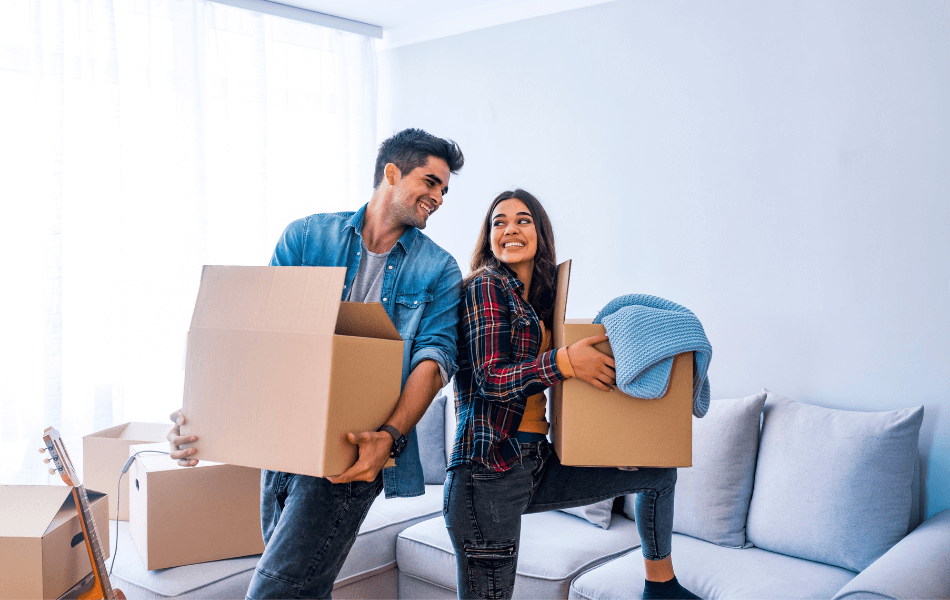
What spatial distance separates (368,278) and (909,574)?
132 cm

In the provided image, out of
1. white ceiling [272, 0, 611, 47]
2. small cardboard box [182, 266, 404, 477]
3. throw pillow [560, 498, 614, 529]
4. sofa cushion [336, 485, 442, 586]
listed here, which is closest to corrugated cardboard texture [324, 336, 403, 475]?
small cardboard box [182, 266, 404, 477]

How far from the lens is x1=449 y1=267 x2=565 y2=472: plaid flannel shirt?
5.06 feet

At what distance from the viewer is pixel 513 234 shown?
175 centimetres

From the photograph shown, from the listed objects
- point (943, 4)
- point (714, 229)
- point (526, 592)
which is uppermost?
point (943, 4)

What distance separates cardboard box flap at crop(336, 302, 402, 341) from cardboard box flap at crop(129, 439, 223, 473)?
86 centimetres

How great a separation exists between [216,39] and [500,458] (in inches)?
88.2

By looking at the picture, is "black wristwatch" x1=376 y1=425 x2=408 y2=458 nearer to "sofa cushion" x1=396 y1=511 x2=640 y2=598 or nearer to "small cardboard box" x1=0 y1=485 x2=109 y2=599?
"small cardboard box" x1=0 y1=485 x2=109 y2=599

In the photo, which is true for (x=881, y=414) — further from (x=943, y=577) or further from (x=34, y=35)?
(x=34, y=35)

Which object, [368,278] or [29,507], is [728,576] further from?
[29,507]

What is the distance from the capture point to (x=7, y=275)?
94.0 inches

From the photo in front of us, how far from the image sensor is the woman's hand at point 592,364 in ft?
4.70

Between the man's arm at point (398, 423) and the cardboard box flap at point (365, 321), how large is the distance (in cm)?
14

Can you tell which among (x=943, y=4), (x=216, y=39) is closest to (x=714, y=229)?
(x=943, y=4)

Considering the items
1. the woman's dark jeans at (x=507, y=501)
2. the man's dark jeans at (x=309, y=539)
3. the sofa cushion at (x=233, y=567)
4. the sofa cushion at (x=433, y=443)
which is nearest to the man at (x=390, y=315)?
the man's dark jeans at (x=309, y=539)
